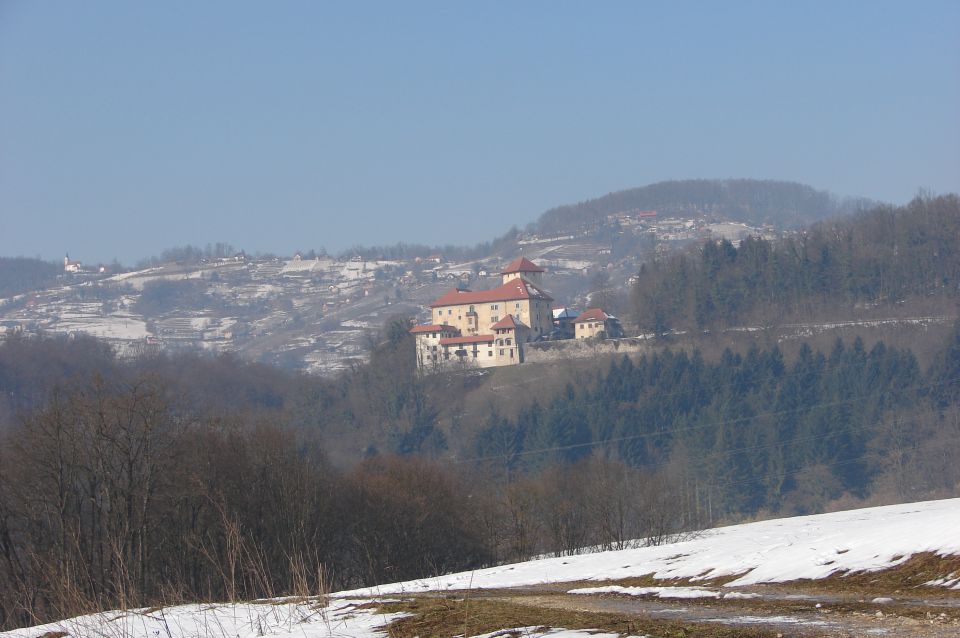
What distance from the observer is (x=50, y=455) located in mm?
36562

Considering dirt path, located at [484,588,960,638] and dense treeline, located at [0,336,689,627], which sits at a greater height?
dirt path, located at [484,588,960,638]

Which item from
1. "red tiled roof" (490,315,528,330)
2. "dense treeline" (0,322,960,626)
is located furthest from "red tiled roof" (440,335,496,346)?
"dense treeline" (0,322,960,626)

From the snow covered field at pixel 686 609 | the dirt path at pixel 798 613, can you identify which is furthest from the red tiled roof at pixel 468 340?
the dirt path at pixel 798 613

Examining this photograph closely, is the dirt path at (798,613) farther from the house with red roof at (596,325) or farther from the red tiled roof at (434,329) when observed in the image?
the red tiled roof at (434,329)

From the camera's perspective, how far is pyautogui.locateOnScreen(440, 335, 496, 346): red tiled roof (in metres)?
134

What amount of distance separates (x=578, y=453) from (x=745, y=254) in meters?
39.3

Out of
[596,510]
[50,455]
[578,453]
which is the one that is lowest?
[578,453]

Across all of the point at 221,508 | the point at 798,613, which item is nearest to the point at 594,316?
the point at 221,508

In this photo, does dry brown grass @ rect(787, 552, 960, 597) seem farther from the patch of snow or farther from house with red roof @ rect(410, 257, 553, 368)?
house with red roof @ rect(410, 257, 553, 368)

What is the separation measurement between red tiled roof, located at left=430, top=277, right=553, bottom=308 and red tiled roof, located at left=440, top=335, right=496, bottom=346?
19.5 ft

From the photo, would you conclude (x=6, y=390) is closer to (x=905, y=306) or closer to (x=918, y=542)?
(x=905, y=306)

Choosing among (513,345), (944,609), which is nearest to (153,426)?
(944,609)

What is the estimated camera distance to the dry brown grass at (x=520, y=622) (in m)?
10.5

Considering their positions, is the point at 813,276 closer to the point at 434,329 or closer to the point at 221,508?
the point at 434,329
